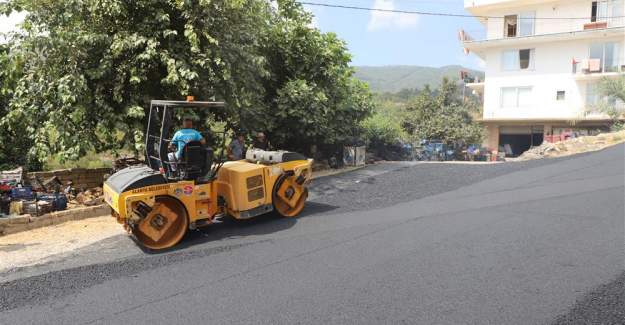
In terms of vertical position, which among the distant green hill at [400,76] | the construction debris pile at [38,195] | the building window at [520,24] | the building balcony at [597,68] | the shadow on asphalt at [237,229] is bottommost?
the shadow on asphalt at [237,229]

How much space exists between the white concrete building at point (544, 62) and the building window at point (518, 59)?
0.05 m

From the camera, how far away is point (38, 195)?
7.77 m

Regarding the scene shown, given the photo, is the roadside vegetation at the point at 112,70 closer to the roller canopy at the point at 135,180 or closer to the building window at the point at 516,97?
the roller canopy at the point at 135,180

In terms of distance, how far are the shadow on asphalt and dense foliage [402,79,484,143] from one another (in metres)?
18.0

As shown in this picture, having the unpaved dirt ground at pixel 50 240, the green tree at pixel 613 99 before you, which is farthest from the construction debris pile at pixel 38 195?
the green tree at pixel 613 99

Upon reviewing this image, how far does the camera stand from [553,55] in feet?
87.9

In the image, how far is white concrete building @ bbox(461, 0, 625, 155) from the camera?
2538 cm

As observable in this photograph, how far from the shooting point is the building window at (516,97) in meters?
27.5

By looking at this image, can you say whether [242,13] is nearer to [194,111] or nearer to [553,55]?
[194,111]

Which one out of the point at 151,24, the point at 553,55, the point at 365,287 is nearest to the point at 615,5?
the point at 553,55

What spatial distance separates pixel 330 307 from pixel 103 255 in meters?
3.29

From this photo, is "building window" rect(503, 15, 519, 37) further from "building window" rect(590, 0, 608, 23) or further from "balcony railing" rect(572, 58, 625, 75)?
"balcony railing" rect(572, 58, 625, 75)

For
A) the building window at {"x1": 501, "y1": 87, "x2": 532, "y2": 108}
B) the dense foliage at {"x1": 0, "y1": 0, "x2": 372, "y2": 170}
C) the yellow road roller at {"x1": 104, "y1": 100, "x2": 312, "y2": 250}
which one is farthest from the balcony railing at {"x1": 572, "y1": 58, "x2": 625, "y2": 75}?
the yellow road roller at {"x1": 104, "y1": 100, "x2": 312, "y2": 250}

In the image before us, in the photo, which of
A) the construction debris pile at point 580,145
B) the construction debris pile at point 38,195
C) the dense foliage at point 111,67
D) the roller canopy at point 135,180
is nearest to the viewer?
the roller canopy at point 135,180
